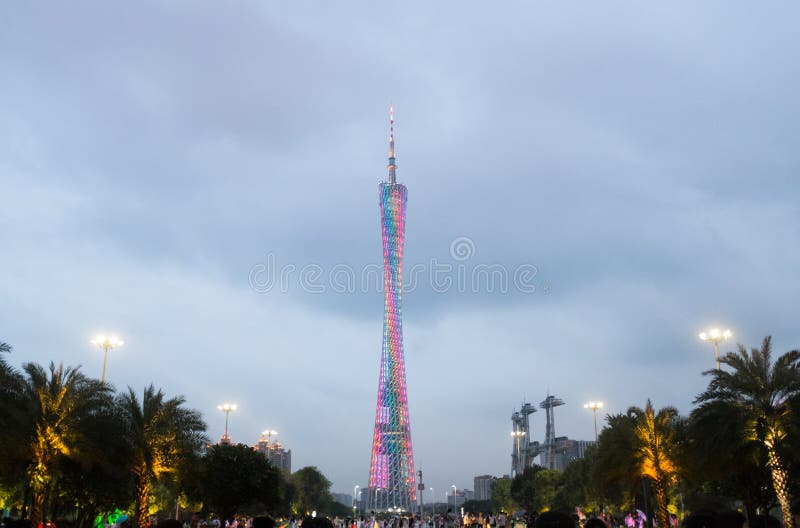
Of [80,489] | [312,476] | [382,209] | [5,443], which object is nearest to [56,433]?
[5,443]

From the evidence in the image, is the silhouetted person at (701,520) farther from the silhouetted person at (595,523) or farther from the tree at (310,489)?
the tree at (310,489)

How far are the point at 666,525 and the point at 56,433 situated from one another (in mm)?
26257

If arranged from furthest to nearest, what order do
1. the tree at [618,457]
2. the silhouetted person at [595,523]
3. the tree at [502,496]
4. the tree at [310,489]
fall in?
the tree at [310,489], the tree at [502,496], the tree at [618,457], the silhouetted person at [595,523]

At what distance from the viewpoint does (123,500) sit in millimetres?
34750

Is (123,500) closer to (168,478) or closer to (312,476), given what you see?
(168,478)

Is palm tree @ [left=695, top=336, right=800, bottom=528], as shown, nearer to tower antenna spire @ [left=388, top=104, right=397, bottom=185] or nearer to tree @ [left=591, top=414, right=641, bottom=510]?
tree @ [left=591, top=414, right=641, bottom=510]

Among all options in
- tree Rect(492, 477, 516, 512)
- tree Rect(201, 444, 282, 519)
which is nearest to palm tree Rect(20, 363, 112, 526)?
tree Rect(201, 444, 282, 519)

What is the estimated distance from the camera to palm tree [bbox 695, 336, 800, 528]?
2447 centimetres

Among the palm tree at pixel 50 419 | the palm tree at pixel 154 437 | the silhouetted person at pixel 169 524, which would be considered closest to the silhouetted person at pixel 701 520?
the silhouetted person at pixel 169 524

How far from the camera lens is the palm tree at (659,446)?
32938mm

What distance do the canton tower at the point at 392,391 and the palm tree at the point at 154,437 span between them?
59611 millimetres

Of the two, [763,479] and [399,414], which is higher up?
[399,414]

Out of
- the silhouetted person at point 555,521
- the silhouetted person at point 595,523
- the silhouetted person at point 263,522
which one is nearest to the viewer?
the silhouetted person at point 555,521

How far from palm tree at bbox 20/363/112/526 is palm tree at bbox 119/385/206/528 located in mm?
3182
